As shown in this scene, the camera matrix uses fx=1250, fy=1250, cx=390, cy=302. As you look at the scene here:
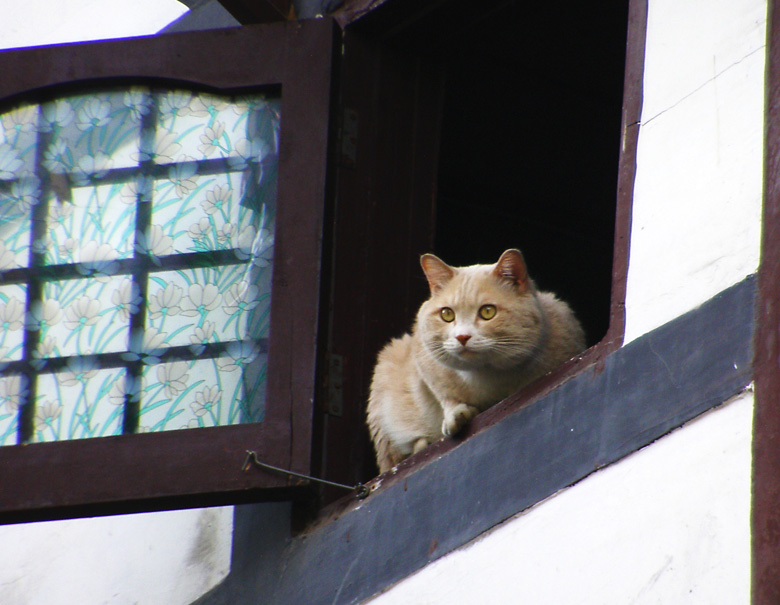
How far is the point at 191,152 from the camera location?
3824 mm

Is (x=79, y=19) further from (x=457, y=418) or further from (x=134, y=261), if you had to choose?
(x=457, y=418)

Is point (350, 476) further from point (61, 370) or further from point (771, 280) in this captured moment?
point (771, 280)

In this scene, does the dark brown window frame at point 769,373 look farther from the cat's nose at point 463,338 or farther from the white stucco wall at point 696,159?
the cat's nose at point 463,338

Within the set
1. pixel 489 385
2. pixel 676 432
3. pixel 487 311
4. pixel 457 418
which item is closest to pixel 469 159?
pixel 487 311

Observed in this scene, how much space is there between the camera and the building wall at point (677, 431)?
7.70ft

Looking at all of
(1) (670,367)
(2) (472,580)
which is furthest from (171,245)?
(1) (670,367)

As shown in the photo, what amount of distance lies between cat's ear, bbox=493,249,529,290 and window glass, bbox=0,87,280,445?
673mm

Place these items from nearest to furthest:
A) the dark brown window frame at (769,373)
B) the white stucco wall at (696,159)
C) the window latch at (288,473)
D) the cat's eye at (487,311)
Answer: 1. the dark brown window frame at (769,373)
2. the white stucco wall at (696,159)
3. the window latch at (288,473)
4. the cat's eye at (487,311)

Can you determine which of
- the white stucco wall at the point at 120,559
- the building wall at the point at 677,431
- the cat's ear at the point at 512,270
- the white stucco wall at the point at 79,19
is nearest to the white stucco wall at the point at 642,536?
the building wall at the point at 677,431

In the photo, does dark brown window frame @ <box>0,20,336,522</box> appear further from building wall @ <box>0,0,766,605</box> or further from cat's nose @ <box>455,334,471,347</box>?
building wall @ <box>0,0,766,605</box>

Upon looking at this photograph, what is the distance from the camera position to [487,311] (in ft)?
11.5

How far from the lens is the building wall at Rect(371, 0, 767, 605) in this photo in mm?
2346

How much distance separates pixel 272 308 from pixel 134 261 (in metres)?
0.49

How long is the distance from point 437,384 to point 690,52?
3.92 feet
